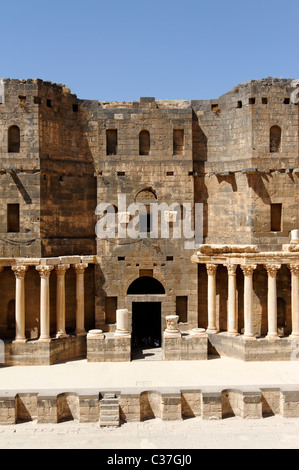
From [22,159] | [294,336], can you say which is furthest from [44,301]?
[294,336]

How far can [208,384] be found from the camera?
57.3 ft

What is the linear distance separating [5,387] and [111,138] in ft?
42.2

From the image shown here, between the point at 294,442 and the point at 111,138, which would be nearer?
the point at 294,442

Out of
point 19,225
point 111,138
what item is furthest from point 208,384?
point 111,138

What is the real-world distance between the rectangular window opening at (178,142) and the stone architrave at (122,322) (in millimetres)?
8462

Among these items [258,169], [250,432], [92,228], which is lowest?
[250,432]

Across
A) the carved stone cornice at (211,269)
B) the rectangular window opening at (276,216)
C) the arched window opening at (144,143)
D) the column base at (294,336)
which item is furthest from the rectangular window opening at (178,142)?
the column base at (294,336)

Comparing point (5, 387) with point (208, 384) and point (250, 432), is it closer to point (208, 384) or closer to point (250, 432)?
point (208, 384)

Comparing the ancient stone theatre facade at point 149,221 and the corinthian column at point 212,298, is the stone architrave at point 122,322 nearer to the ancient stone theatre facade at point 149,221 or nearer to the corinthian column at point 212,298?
the ancient stone theatre facade at point 149,221

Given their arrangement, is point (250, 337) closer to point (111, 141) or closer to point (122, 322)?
point (122, 322)

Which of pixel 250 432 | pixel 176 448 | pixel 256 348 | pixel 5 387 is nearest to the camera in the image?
pixel 176 448

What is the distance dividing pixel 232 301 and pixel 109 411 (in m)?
8.47

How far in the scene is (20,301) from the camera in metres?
20.8

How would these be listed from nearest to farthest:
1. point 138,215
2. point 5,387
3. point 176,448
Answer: point 176,448, point 5,387, point 138,215
